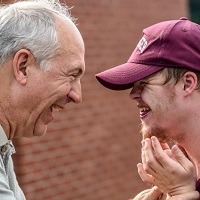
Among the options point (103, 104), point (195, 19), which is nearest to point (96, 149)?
point (103, 104)

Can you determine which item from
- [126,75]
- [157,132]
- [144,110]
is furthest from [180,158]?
[126,75]

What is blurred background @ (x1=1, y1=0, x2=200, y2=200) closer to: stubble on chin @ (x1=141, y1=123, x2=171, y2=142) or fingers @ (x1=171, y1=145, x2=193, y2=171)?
stubble on chin @ (x1=141, y1=123, x2=171, y2=142)

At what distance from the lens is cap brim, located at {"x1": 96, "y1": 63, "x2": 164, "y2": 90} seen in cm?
319

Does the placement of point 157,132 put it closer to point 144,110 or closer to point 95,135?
point 144,110

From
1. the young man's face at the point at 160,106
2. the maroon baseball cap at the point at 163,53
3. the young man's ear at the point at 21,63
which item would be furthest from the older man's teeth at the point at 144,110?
the young man's ear at the point at 21,63

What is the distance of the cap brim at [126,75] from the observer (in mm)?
3186

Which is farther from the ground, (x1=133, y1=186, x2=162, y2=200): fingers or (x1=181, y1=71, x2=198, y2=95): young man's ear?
(x1=181, y1=71, x2=198, y2=95): young man's ear

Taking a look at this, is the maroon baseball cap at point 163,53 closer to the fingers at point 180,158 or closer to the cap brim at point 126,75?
the cap brim at point 126,75

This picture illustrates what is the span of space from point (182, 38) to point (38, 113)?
832mm

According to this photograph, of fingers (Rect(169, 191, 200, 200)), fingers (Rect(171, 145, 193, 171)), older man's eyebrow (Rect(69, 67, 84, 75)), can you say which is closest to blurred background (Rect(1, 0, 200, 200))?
older man's eyebrow (Rect(69, 67, 84, 75))

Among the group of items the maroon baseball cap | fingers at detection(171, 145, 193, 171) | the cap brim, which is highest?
the maroon baseball cap

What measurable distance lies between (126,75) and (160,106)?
0.78ft

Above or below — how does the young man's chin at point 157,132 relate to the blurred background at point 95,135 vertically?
above

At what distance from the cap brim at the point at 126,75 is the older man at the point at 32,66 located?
0.21 metres
